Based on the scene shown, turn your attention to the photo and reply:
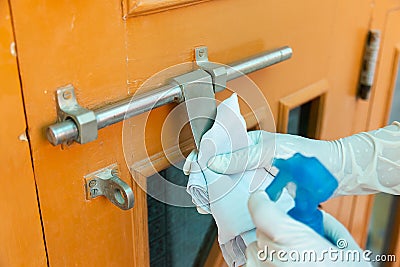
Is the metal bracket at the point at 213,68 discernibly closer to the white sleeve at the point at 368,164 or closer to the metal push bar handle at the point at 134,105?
the metal push bar handle at the point at 134,105

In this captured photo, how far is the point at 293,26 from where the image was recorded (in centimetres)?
90

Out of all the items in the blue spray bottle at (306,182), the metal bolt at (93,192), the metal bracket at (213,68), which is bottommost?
the metal bolt at (93,192)

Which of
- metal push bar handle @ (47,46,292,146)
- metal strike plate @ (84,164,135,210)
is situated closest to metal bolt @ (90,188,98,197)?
metal strike plate @ (84,164,135,210)

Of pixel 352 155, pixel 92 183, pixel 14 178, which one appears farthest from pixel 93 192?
pixel 352 155

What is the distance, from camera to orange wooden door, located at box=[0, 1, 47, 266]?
Answer: 555 mm

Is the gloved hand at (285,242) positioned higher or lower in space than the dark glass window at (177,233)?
higher

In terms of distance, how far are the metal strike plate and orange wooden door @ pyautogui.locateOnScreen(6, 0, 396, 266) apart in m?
0.01

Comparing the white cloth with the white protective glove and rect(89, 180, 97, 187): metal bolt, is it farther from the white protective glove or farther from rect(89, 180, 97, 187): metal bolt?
rect(89, 180, 97, 187): metal bolt

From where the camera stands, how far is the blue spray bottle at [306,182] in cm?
54

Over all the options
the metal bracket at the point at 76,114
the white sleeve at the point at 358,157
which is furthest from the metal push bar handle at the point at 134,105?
the white sleeve at the point at 358,157

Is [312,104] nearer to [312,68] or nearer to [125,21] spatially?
[312,68]

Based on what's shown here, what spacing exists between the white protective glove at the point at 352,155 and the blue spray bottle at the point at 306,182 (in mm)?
157

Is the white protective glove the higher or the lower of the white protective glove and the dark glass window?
the higher

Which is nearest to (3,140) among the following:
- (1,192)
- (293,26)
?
(1,192)
